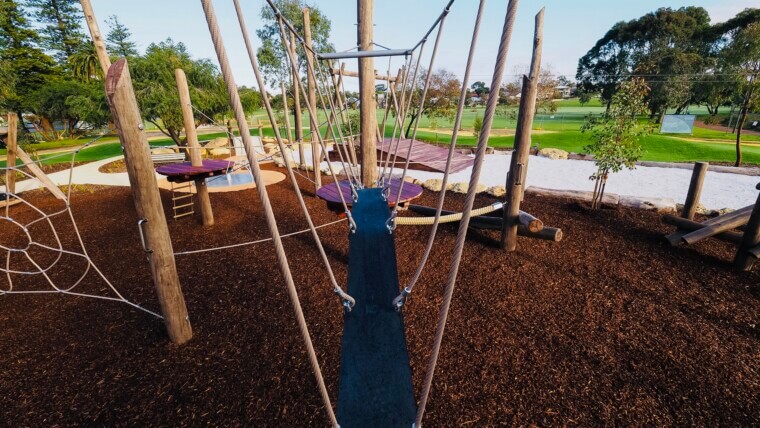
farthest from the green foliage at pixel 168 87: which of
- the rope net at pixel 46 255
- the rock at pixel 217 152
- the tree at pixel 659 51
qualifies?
the tree at pixel 659 51

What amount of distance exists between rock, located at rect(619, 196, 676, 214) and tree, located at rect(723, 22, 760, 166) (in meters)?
6.50

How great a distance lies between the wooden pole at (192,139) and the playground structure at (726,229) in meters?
6.51

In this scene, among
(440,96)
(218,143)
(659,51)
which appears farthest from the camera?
(659,51)

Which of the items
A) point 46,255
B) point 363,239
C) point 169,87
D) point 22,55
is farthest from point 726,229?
point 22,55

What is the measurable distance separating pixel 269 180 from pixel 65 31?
2555 centimetres

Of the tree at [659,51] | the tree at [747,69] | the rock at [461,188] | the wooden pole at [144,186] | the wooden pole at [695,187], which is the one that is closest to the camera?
the wooden pole at [144,186]

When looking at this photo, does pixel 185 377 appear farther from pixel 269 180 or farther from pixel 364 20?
pixel 269 180

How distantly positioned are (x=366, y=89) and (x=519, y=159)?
1.90m

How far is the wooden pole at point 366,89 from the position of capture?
2.91 m

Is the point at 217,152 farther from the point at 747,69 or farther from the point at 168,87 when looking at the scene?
the point at 747,69

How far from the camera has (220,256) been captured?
4.12 meters

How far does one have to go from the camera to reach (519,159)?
141 inches

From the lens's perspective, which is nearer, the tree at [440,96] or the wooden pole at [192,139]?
the wooden pole at [192,139]

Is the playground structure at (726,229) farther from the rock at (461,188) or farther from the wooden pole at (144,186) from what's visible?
the wooden pole at (144,186)
